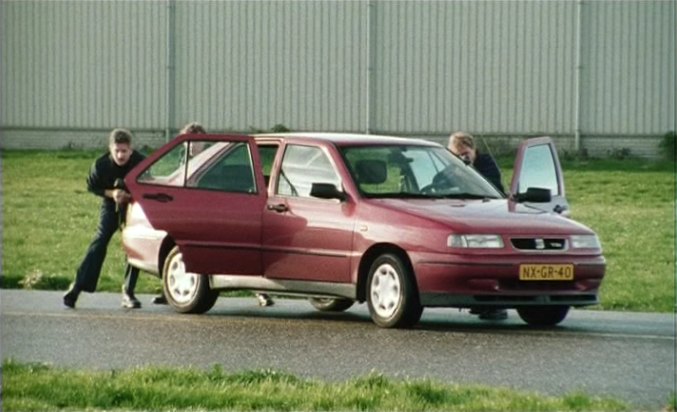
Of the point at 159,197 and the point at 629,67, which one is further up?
the point at 629,67

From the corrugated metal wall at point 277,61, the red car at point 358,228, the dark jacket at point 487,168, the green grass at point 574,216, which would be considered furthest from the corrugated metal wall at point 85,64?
the red car at point 358,228

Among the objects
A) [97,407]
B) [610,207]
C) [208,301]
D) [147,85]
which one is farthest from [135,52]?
[97,407]

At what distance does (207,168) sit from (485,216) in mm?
2778

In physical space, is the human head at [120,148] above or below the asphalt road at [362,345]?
above

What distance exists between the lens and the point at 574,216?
101ft

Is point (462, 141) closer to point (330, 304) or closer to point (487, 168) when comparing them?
point (487, 168)

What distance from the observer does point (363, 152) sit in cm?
1719

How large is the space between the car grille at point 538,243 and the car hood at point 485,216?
0.21ft

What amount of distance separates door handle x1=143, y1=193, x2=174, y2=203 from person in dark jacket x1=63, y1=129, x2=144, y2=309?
623 mm

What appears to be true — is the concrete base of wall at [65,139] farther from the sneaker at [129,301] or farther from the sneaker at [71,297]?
the sneaker at [71,297]

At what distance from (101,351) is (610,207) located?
19.9 meters

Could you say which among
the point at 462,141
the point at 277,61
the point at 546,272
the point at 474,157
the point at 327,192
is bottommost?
the point at 546,272

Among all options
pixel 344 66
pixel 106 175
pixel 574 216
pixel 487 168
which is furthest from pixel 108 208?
pixel 344 66

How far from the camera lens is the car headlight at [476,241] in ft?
51.1
